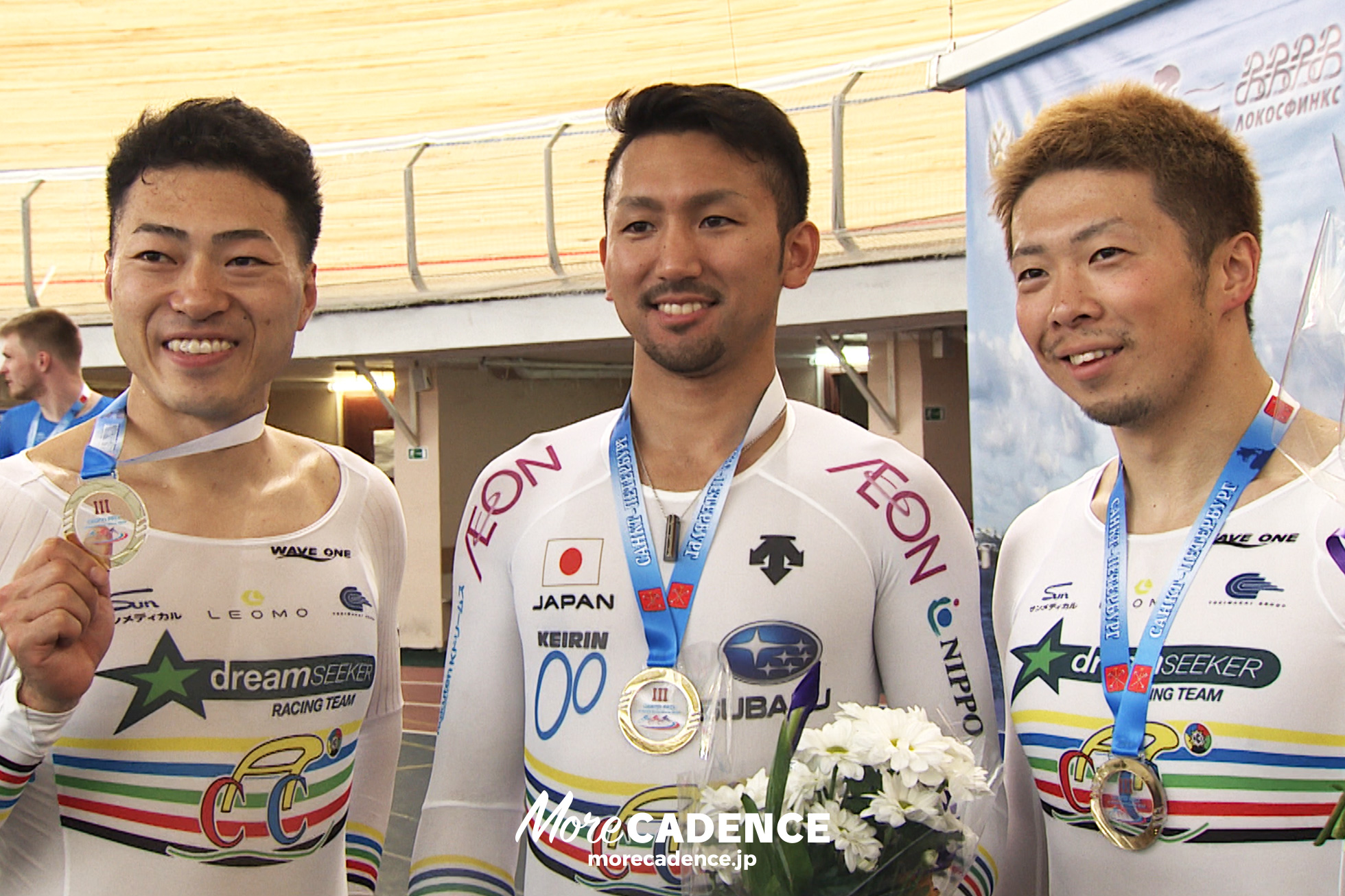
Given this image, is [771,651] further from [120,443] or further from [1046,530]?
[120,443]

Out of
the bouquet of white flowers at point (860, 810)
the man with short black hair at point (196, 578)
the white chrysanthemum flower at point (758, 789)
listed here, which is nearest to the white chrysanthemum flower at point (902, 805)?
the bouquet of white flowers at point (860, 810)

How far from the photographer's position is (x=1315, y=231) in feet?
11.2

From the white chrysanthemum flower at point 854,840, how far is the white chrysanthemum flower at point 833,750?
53 millimetres

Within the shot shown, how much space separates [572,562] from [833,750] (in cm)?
83

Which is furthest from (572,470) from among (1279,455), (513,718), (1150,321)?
(1279,455)

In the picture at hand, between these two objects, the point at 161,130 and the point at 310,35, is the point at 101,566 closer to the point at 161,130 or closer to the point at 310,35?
the point at 161,130

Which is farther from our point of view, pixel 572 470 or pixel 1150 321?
pixel 572 470

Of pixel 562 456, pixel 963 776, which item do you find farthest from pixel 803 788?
pixel 562 456

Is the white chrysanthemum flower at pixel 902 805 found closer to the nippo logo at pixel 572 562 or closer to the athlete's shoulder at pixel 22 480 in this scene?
the nippo logo at pixel 572 562

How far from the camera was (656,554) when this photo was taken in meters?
2.24

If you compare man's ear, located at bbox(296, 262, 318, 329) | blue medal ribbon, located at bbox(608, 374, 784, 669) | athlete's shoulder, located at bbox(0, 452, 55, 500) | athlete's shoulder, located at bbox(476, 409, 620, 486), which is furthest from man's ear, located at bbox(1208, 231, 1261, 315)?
athlete's shoulder, located at bbox(0, 452, 55, 500)

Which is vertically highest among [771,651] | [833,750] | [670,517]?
[670,517]

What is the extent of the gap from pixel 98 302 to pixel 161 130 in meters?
11.8

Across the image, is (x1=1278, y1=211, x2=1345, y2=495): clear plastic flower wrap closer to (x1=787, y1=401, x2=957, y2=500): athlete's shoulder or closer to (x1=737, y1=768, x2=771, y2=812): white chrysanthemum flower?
(x1=787, y1=401, x2=957, y2=500): athlete's shoulder
